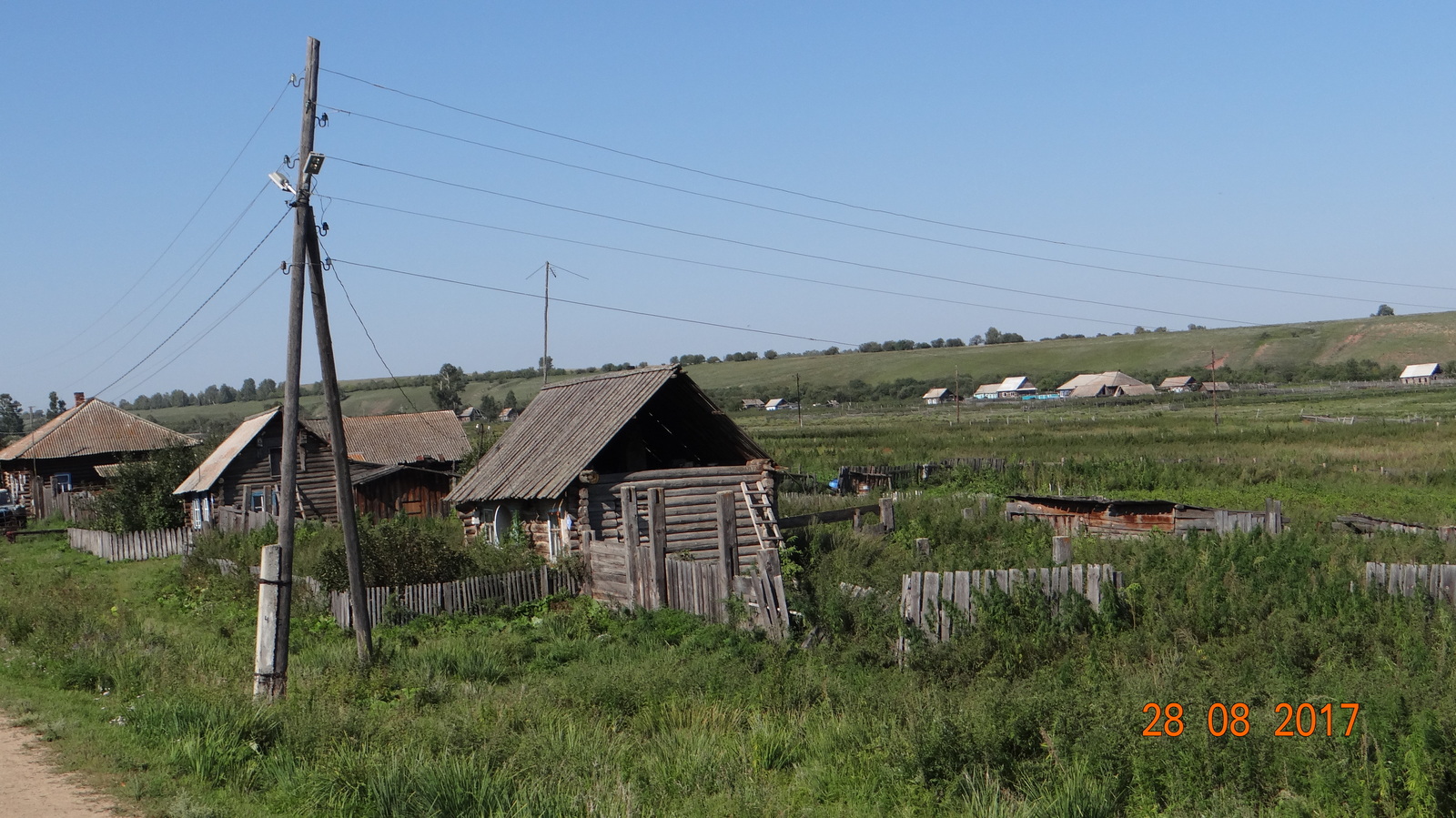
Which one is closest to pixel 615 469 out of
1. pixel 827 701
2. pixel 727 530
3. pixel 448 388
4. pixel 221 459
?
pixel 727 530

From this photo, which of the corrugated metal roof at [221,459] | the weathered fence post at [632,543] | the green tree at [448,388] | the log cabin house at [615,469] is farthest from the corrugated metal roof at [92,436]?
the green tree at [448,388]

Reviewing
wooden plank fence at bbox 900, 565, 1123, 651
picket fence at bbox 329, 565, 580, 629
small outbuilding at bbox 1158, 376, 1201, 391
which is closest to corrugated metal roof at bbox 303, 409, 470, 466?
picket fence at bbox 329, 565, 580, 629

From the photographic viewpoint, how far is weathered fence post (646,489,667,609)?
17.7m

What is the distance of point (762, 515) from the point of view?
20984mm

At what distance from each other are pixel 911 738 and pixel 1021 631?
12.2 ft

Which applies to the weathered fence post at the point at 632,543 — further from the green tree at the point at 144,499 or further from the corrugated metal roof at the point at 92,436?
the corrugated metal roof at the point at 92,436

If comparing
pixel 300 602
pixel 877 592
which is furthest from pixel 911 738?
pixel 300 602

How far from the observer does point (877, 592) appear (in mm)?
13719

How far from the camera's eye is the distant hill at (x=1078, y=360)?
480ft

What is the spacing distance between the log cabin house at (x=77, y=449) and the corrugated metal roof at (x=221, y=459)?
439 inches

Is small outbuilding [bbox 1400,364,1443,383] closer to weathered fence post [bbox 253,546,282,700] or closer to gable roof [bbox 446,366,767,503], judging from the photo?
gable roof [bbox 446,366,767,503]

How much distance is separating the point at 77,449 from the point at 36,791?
47178 mm

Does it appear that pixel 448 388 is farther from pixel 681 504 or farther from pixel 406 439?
pixel 681 504

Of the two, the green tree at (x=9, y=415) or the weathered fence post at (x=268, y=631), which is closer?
the weathered fence post at (x=268, y=631)
